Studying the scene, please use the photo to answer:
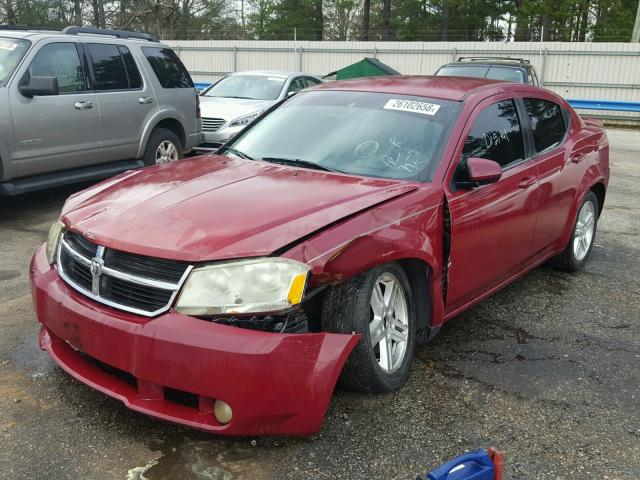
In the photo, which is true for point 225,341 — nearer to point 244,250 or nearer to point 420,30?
point 244,250

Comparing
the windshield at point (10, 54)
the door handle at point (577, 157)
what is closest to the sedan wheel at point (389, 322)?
the door handle at point (577, 157)

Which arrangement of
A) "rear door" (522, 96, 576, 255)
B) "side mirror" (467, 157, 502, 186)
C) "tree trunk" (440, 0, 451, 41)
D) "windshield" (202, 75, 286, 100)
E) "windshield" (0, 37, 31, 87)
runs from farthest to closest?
"tree trunk" (440, 0, 451, 41) < "windshield" (202, 75, 286, 100) < "windshield" (0, 37, 31, 87) < "rear door" (522, 96, 576, 255) < "side mirror" (467, 157, 502, 186)

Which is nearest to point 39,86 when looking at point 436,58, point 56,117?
point 56,117

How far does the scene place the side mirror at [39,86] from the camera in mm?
6227

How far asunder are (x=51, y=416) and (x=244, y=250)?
1.29 meters

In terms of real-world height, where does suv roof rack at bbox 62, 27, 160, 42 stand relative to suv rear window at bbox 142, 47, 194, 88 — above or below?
above

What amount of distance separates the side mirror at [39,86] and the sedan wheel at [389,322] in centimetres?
462

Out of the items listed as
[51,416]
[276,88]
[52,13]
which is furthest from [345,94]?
[52,13]

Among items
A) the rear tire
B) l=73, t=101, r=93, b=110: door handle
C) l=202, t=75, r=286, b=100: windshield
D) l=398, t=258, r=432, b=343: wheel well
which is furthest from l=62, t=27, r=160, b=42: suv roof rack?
the rear tire

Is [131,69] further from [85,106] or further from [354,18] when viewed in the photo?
[354,18]

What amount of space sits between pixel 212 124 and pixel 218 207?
7.41 m

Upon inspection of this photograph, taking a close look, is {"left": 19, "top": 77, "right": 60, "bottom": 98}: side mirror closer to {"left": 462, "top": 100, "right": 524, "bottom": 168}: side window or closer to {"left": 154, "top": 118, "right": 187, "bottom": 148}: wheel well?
{"left": 154, "top": 118, "right": 187, "bottom": 148}: wheel well

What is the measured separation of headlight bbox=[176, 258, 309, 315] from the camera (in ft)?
8.43

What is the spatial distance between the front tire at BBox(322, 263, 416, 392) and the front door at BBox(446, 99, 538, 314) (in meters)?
0.40
